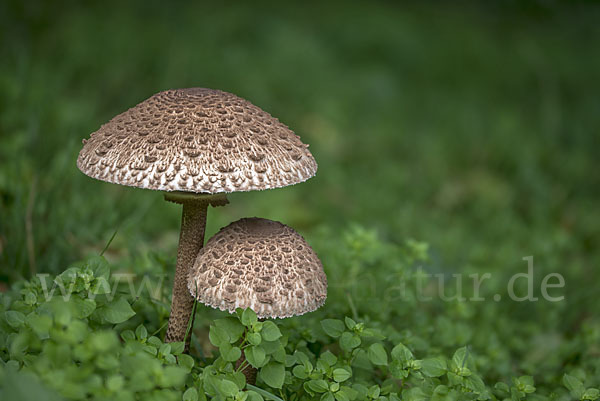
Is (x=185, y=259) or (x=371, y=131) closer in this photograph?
(x=185, y=259)

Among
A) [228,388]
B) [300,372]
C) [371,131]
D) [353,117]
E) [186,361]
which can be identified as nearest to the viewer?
[228,388]

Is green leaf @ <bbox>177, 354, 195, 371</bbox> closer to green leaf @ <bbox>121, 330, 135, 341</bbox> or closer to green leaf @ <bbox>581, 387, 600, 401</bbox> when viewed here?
green leaf @ <bbox>121, 330, 135, 341</bbox>

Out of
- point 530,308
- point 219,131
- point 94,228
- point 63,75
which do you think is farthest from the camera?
point 63,75

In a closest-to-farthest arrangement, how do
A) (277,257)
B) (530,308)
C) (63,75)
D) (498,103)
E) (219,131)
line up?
(219,131) < (277,257) < (530,308) < (63,75) < (498,103)

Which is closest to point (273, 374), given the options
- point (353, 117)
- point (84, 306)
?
point (84, 306)

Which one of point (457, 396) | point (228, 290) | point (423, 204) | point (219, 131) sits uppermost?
point (219, 131)

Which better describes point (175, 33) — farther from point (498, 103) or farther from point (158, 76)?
point (498, 103)

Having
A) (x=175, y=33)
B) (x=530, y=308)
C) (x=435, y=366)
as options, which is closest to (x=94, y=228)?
(x=435, y=366)

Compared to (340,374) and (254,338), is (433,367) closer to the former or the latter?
(340,374)
